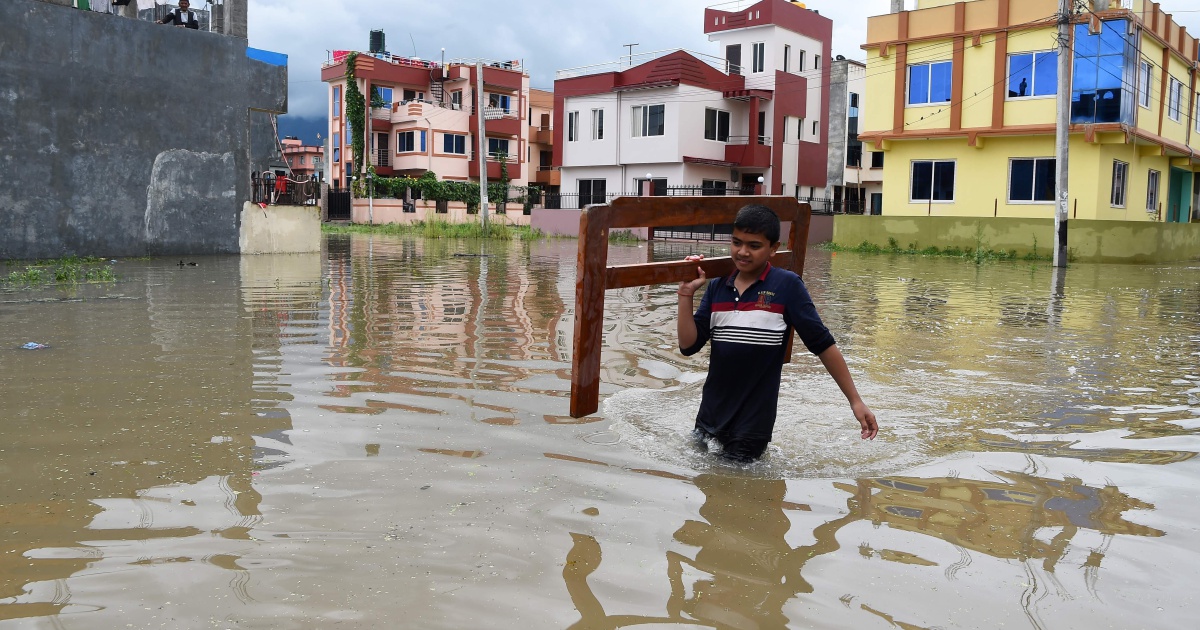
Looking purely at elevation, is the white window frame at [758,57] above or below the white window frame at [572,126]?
above

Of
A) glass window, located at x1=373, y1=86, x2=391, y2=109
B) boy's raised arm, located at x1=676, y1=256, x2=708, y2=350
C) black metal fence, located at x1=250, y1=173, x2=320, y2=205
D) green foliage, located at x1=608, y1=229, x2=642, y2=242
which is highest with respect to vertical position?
glass window, located at x1=373, y1=86, x2=391, y2=109

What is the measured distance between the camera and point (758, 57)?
45.1m

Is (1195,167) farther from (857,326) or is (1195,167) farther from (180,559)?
(180,559)

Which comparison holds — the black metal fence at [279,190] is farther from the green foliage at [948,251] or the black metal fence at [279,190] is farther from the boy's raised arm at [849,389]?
the boy's raised arm at [849,389]

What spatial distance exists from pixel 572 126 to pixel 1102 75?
24.9 meters

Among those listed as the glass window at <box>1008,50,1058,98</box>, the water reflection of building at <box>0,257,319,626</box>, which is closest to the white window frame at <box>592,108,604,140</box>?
the glass window at <box>1008,50,1058,98</box>

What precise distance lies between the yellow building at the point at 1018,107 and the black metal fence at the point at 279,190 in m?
17.6

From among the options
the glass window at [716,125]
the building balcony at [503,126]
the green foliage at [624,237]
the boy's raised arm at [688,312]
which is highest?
the building balcony at [503,126]

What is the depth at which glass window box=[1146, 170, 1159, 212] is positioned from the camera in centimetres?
3095

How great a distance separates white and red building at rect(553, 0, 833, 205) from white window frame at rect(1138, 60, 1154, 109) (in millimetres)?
17198

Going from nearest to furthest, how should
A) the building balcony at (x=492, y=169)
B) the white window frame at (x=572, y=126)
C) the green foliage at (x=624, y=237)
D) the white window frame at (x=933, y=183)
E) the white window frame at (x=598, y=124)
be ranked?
the white window frame at (x=933, y=183) → the green foliage at (x=624, y=237) → the white window frame at (x=598, y=124) → the white window frame at (x=572, y=126) → the building balcony at (x=492, y=169)

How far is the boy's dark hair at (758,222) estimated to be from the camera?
456 cm

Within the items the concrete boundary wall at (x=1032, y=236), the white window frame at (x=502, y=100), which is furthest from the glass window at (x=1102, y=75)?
the white window frame at (x=502, y=100)

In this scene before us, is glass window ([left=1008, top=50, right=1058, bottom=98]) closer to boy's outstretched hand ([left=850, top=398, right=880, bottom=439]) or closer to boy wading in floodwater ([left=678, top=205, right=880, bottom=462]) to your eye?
boy wading in floodwater ([left=678, top=205, right=880, bottom=462])
